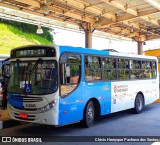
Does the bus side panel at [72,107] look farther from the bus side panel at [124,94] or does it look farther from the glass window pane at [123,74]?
the glass window pane at [123,74]

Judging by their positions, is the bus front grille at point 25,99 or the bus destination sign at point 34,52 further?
the bus destination sign at point 34,52

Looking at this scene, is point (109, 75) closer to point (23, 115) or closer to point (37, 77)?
point (37, 77)

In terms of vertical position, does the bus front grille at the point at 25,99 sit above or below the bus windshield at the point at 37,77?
below

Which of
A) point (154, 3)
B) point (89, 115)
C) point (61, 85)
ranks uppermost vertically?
point (154, 3)

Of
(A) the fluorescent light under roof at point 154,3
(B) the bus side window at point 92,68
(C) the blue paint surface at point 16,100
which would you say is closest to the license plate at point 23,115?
(C) the blue paint surface at point 16,100

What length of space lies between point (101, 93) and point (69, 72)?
1872 millimetres

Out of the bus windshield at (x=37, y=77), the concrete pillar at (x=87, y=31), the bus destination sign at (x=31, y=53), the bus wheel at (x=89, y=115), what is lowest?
the bus wheel at (x=89, y=115)

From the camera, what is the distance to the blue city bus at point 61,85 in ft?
23.2

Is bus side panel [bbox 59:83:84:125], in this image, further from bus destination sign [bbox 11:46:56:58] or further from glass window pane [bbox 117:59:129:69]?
glass window pane [bbox 117:59:129:69]

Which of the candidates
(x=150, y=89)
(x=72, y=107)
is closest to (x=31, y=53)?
(x=72, y=107)

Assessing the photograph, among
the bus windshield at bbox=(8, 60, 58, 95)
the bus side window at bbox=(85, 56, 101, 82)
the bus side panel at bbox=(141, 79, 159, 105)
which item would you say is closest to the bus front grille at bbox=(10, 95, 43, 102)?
the bus windshield at bbox=(8, 60, 58, 95)

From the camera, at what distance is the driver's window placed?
727 centimetres

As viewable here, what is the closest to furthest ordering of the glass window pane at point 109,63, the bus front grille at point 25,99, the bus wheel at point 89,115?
the bus front grille at point 25,99
the bus wheel at point 89,115
the glass window pane at point 109,63

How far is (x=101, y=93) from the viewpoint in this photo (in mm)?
8969
